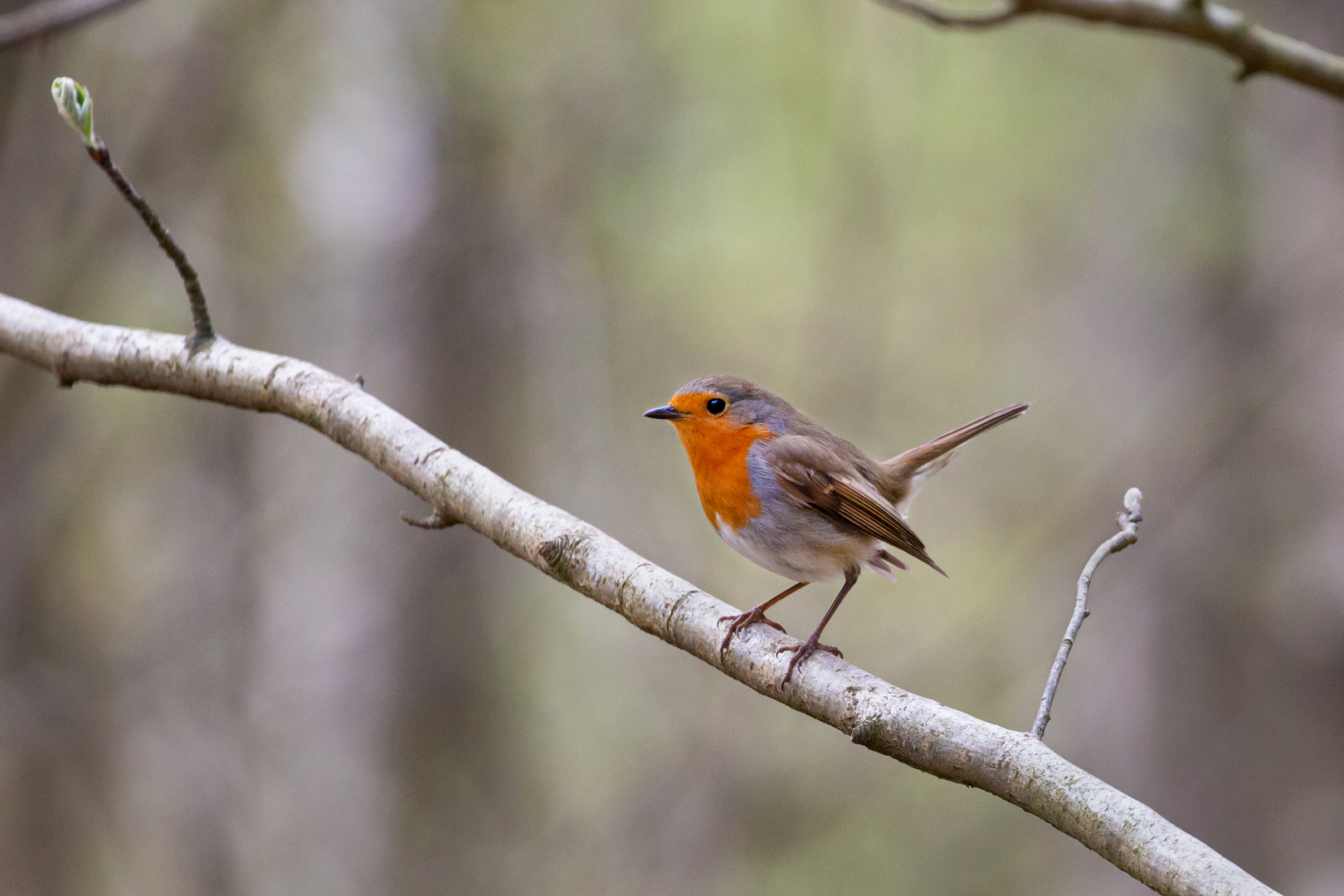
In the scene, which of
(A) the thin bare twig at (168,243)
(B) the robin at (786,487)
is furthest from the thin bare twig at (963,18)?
(A) the thin bare twig at (168,243)

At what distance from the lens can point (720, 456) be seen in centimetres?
380

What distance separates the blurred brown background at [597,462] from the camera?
603cm

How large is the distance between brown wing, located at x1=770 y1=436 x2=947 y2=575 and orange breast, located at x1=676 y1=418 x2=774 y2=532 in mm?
131

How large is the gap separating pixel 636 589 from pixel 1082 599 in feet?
3.27

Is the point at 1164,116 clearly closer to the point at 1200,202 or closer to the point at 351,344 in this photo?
the point at 1200,202

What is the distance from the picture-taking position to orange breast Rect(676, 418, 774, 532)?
362 centimetres

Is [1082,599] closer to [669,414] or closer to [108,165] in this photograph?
[669,414]

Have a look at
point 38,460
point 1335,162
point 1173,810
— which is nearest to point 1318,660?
point 1173,810

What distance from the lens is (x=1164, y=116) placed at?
300 inches

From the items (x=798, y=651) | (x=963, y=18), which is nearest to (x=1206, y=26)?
(x=963, y=18)

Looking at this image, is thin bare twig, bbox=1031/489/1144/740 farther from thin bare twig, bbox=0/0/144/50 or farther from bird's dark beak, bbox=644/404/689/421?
thin bare twig, bbox=0/0/144/50

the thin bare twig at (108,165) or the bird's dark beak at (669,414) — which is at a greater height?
the thin bare twig at (108,165)

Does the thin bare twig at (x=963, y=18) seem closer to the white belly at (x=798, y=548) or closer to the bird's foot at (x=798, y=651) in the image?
the white belly at (x=798, y=548)

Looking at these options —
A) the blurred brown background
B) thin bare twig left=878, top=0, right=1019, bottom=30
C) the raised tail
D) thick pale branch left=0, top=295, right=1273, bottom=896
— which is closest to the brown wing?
the raised tail
